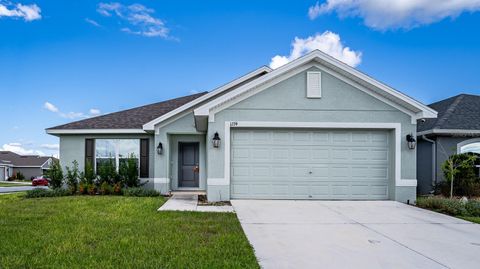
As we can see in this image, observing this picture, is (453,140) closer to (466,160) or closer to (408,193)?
(466,160)

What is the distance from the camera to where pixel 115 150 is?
15422mm

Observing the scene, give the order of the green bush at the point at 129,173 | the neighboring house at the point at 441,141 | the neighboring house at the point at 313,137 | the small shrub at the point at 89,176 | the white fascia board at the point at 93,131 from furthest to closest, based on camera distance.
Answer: the white fascia board at the point at 93,131
the small shrub at the point at 89,176
the green bush at the point at 129,173
the neighboring house at the point at 441,141
the neighboring house at the point at 313,137

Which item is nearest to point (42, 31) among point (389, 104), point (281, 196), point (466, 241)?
point (281, 196)

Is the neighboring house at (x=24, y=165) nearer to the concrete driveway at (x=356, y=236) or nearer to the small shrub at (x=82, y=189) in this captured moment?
the small shrub at (x=82, y=189)

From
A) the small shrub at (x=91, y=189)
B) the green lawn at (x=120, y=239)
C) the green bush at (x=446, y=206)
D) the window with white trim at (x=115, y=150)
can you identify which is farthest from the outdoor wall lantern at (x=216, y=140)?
the green bush at (x=446, y=206)

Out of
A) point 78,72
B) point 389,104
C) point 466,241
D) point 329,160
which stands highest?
point 78,72

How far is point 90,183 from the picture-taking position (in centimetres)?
1431

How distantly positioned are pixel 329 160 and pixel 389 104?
2.61m

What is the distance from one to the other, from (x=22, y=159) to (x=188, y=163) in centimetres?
4684

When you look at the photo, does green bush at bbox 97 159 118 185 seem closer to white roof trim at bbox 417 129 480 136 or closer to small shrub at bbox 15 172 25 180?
white roof trim at bbox 417 129 480 136

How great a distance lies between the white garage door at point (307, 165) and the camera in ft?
37.8

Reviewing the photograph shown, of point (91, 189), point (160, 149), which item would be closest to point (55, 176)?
point (91, 189)

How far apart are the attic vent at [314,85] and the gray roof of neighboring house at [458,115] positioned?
17.7ft

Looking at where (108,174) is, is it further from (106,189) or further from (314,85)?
(314,85)
